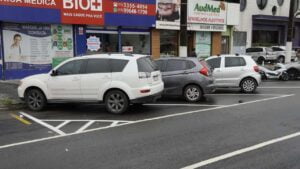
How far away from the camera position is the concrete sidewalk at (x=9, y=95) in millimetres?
11797

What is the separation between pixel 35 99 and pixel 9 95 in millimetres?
2362

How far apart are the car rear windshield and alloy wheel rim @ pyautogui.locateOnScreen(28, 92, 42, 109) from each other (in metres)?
3.17

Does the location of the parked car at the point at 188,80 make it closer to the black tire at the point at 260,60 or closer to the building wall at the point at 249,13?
the building wall at the point at 249,13

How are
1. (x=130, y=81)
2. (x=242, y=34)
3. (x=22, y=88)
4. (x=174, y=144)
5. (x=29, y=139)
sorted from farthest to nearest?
(x=242, y=34) < (x=22, y=88) < (x=130, y=81) < (x=29, y=139) < (x=174, y=144)

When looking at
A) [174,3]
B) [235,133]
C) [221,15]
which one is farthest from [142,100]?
[221,15]

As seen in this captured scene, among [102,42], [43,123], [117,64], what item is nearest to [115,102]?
[117,64]

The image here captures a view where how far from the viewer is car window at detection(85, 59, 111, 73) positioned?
34.5ft

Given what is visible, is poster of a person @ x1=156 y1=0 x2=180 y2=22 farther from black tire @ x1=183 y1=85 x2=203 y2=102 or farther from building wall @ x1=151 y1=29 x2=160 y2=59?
black tire @ x1=183 y1=85 x2=203 y2=102

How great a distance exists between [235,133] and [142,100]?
10.4 feet

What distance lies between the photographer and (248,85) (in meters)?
15.0

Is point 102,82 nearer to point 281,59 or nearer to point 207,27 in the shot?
point 207,27

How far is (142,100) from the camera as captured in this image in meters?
10.3

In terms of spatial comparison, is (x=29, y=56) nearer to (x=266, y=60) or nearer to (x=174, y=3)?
(x=174, y=3)

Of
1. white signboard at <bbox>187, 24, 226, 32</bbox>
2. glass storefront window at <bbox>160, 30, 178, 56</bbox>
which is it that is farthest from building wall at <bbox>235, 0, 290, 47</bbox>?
glass storefront window at <bbox>160, 30, 178, 56</bbox>
